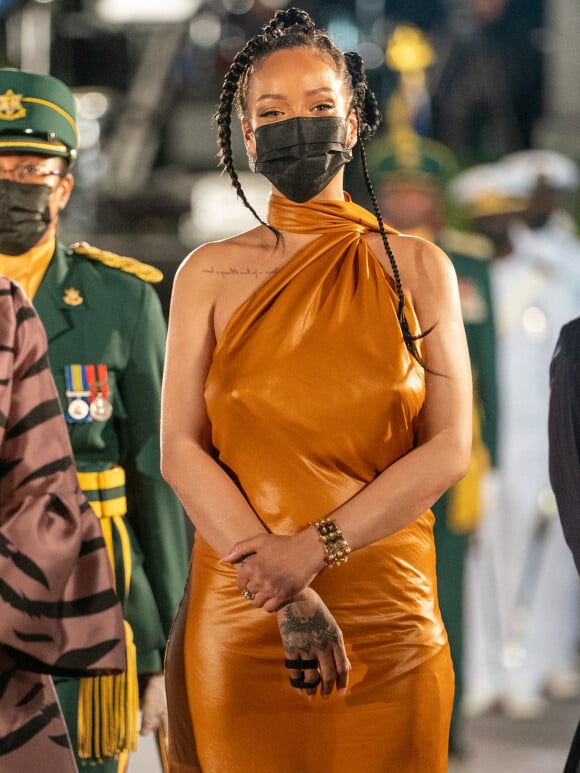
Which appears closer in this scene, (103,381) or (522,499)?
(103,381)

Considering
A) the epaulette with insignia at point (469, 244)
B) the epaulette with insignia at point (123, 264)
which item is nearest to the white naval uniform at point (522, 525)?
the epaulette with insignia at point (469, 244)

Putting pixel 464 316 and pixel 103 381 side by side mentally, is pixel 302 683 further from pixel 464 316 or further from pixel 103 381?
pixel 464 316

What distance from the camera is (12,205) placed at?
10.2 ft

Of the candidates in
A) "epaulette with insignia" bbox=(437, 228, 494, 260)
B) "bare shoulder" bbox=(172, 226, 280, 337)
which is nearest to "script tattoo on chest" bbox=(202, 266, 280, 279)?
"bare shoulder" bbox=(172, 226, 280, 337)

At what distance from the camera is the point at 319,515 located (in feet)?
8.47

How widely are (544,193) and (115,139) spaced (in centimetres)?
523

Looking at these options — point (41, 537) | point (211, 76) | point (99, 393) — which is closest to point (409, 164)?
point (99, 393)

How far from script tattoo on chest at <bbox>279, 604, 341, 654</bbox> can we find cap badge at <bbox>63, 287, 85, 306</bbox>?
3.31ft

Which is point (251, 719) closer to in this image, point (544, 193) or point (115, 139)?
point (544, 193)

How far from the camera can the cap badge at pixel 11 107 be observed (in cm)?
314

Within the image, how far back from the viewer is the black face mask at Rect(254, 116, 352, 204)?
2.64 meters

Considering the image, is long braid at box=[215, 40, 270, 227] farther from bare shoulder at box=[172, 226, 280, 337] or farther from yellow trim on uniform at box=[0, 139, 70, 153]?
yellow trim on uniform at box=[0, 139, 70, 153]

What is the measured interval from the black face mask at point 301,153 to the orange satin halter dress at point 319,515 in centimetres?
13

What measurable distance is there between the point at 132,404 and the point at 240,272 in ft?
2.21
